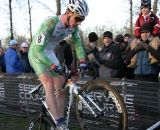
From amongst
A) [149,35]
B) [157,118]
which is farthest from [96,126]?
[149,35]

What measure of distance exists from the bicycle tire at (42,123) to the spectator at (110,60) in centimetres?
204

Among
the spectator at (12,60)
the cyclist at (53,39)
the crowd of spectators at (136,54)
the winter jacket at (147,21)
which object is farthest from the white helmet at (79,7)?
the spectator at (12,60)

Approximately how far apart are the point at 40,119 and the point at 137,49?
2437 millimetres

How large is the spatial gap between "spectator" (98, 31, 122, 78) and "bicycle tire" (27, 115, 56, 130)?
2.04m

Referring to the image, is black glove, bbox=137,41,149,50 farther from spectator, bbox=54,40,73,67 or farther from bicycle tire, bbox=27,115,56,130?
spectator, bbox=54,40,73,67

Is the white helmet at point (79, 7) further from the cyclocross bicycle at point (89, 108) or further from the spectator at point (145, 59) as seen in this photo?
the spectator at point (145, 59)

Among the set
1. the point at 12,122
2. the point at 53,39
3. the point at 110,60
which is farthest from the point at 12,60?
the point at 53,39

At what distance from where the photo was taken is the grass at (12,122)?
6277 millimetres

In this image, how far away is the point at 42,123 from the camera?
4.39 meters

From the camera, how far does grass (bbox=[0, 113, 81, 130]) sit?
20.6 feet

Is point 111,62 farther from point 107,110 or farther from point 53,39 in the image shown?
point 53,39

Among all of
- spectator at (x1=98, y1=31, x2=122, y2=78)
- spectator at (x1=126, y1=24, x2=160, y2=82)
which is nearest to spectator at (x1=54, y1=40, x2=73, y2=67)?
spectator at (x1=98, y1=31, x2=122, y2=78)

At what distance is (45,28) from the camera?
379 centimetres

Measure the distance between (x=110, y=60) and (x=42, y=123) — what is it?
87.4 inches
